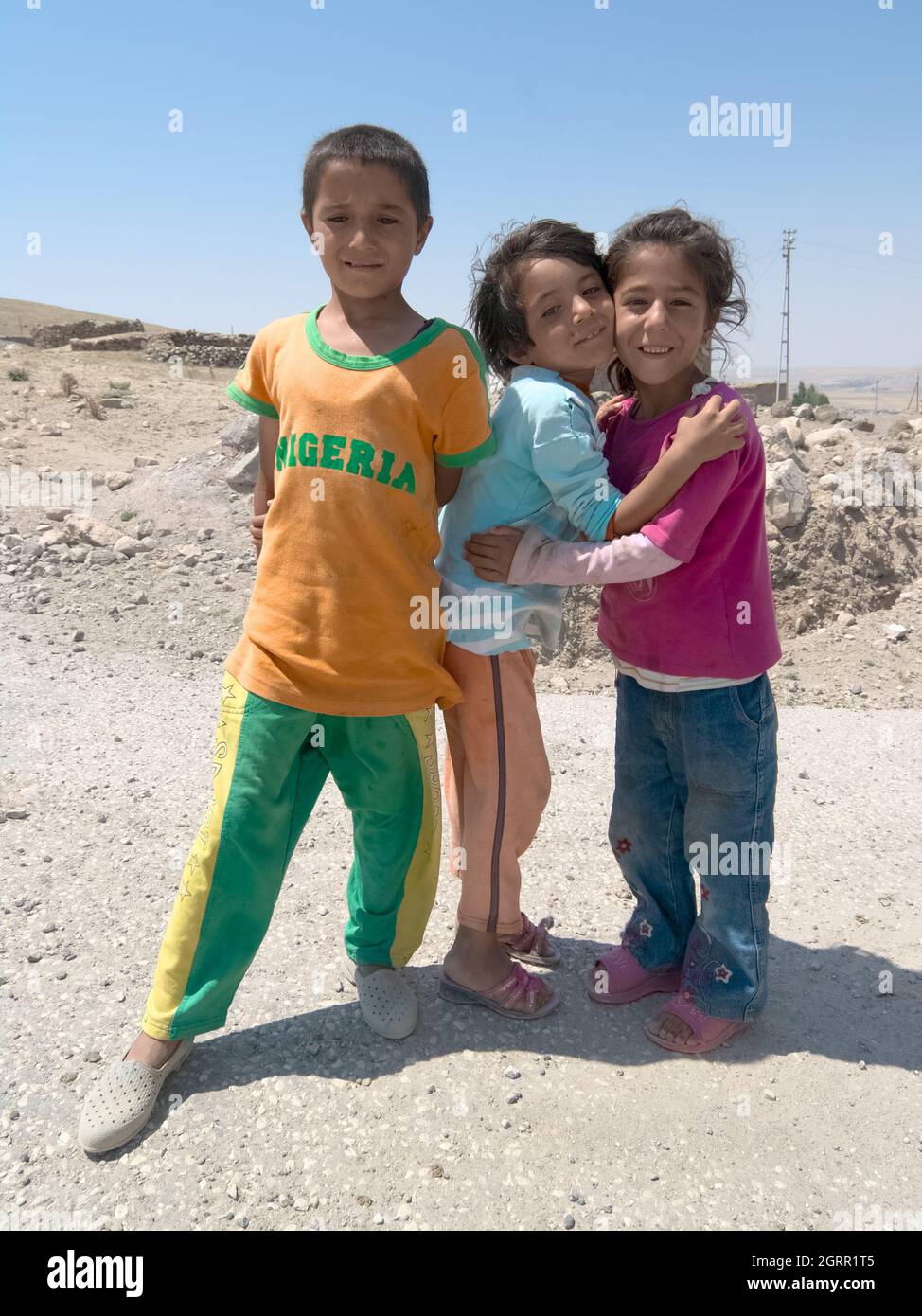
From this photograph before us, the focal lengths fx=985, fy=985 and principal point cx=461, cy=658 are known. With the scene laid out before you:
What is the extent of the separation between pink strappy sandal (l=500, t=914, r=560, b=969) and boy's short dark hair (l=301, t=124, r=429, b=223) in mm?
1845

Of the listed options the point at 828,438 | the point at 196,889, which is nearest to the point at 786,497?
the point at 828,438

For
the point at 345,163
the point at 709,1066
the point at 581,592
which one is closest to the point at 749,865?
the point at 709,1066

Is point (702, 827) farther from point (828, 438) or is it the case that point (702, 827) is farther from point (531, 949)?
point (828, 438)

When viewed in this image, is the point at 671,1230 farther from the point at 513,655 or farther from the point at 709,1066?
the point at 513,655

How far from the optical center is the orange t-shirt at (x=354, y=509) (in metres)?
2.00

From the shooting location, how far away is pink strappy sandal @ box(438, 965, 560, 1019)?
8.02ft

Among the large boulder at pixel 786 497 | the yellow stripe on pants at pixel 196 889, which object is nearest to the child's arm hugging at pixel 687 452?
the yellow stripe on pants at pixel 196 889

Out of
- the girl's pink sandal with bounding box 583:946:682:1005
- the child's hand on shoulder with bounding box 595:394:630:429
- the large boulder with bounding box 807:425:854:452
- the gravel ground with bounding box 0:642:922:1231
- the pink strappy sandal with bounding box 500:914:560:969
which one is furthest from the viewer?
the large boulder with bounding box 807:425:854:452

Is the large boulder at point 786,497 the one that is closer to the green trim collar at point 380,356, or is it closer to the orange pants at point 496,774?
the orange pants at point 496,774

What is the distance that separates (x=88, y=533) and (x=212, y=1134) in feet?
18.5

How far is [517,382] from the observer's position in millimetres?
2166
